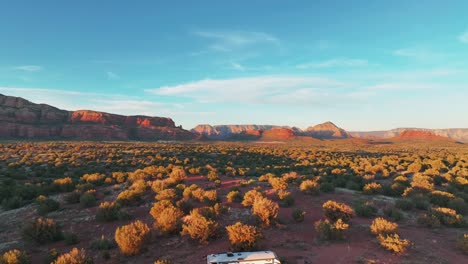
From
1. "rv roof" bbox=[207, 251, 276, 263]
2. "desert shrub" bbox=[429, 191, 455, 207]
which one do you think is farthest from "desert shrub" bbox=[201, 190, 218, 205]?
"desert shrub" bbox=[429, 191, 455, 207]

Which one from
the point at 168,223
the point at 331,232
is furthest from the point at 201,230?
the point at 331,232

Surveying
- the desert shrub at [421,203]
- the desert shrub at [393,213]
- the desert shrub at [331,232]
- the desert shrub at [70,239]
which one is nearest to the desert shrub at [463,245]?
the desert shrub at [393,213]

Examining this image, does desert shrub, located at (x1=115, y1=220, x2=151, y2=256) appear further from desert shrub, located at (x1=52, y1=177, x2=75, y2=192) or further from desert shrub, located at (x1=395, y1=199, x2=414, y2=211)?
desert shrub, located at (x1=52, y1=177, x2=75, y2=192)

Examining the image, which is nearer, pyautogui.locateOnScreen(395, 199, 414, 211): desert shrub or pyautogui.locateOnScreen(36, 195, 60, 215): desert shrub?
pyautogui.locateOnScreen(395, 199, 414, 211): desert shrub

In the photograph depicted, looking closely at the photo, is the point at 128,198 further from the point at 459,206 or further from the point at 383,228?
the point at 459,206

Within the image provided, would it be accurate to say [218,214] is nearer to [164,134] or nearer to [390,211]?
[390,211]

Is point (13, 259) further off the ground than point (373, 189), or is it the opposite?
point (373, 189)

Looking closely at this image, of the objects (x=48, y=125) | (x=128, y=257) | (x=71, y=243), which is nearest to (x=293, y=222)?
(x=128, y=257)

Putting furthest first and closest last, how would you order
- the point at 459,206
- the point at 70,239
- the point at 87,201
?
the point at 87,201, the point at 459,206, the point at 70,239
